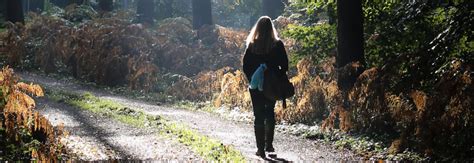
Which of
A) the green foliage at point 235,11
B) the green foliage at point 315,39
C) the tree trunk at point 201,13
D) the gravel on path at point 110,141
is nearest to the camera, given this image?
the gravel on path at point 110,141

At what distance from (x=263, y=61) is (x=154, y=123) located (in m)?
3.45

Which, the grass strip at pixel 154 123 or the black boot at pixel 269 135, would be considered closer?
the grass strip at pixel 154 123

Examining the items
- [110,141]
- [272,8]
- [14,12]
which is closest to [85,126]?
[110,141]

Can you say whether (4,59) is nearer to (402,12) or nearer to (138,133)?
(138,133)

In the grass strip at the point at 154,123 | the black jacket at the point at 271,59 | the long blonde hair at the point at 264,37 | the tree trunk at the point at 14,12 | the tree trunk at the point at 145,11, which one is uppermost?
the tree trunk at the point at 145,11

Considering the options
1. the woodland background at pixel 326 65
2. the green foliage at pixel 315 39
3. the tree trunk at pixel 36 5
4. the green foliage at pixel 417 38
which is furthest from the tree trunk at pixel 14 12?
the green foliage at pixel 417 38

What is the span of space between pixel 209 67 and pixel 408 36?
10190 millimetres

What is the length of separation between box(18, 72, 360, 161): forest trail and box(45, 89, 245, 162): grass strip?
242mm

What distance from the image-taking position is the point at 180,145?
8.44m

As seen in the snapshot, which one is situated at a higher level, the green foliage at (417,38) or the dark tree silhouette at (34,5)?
the dark tree silhouette at (34,5)

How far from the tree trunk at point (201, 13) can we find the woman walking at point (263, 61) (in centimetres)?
1945

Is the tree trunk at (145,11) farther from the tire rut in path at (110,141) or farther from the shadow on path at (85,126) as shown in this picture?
the tire rut in path at (110,141)

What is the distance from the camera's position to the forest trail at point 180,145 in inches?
321

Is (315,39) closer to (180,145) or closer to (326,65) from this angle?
(326,65)
